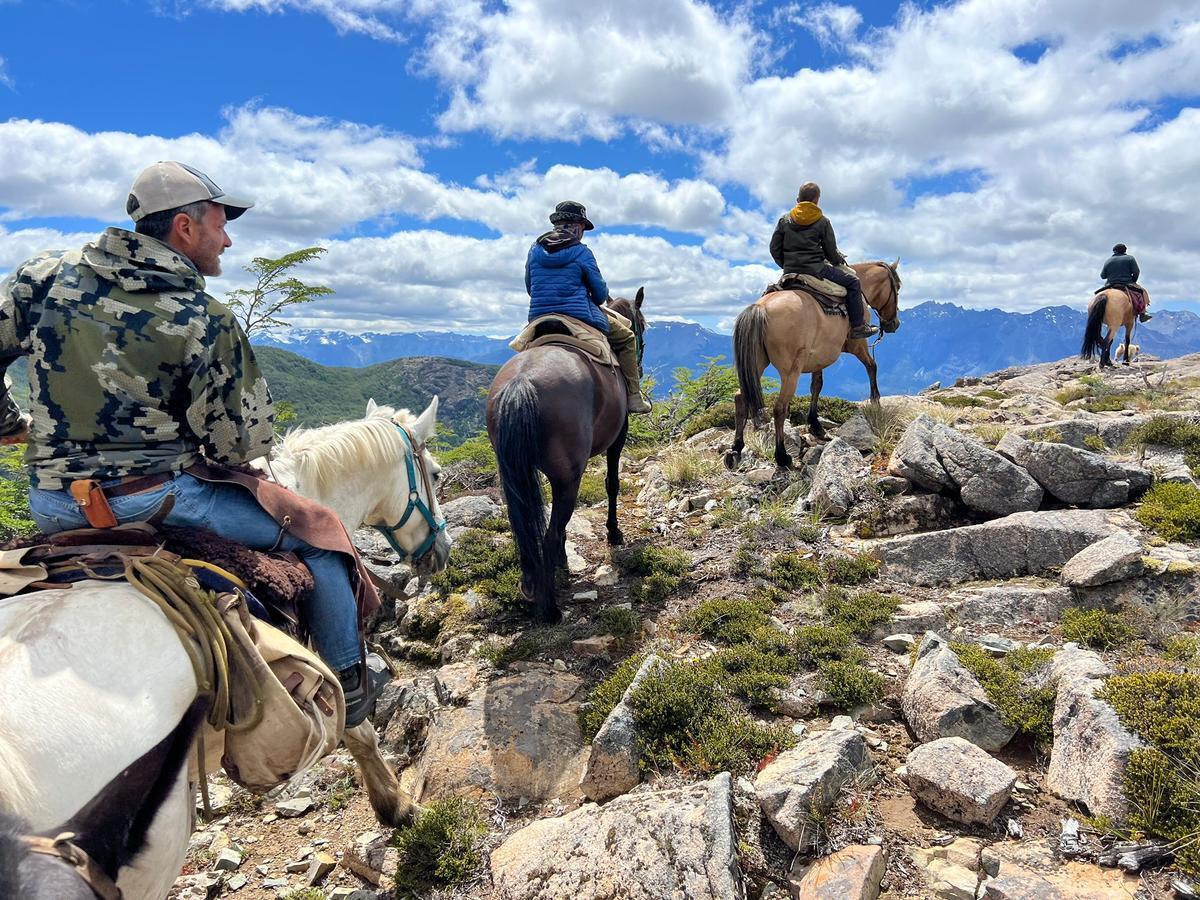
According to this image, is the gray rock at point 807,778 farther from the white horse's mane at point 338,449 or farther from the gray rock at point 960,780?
the white horse's mane at point 338,449

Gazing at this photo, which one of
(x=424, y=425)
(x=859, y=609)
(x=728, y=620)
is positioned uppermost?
(x=424, y=425)

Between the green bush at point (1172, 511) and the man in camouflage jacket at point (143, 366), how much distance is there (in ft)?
23.7

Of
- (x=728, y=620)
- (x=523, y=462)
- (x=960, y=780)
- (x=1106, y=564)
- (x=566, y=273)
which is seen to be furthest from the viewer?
(x=566, y=273)

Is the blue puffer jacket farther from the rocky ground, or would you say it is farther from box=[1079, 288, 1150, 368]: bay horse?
box=[1079, 288, 1150, 368]: bay horse

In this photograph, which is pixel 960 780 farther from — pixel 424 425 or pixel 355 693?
pixel 424 425

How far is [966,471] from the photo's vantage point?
6484mm

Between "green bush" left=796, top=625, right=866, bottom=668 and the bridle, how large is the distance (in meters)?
4.00

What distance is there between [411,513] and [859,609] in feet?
12.1

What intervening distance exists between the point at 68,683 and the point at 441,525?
279 centimetres

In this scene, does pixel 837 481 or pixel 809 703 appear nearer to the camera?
pixel 809 703

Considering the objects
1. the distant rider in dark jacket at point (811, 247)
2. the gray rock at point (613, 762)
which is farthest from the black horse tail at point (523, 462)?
the distant rider in dark jacket at point (811, 247)

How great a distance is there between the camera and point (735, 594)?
19.2ft

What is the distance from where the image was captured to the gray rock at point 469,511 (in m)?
8.82

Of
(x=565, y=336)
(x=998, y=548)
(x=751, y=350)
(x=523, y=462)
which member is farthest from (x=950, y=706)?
(x=751, y=350)
